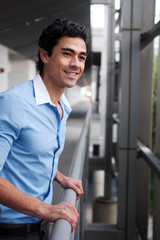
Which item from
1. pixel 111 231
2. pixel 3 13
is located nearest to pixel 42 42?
pixel 111 231

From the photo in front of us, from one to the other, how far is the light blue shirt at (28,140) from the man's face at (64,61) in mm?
89

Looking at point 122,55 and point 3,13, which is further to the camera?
point 3,13

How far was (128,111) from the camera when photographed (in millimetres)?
5742

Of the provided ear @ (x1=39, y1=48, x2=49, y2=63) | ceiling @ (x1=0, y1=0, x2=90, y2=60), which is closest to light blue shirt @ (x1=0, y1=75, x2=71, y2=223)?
ear @ (x1=39, y1=48, x2=49, y2=63)

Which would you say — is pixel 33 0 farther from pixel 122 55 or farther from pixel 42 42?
pixel 42 42

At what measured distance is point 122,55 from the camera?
5598 millimetres

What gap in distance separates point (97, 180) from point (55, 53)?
20.2 m

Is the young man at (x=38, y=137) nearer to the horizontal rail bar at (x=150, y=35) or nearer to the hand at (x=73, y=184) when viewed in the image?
the hand at (x=73, y=184)

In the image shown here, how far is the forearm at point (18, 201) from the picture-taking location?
1.15 m

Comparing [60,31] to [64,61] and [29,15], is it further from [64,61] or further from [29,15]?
[29,15]

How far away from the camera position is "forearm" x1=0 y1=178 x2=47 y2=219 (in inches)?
45.4

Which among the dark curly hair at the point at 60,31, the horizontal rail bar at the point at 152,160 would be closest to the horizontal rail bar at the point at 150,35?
the horizontal rail bar at the point at 152,160

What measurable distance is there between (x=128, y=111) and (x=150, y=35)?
4.54 feet

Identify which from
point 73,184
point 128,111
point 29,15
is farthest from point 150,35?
point 29,15
